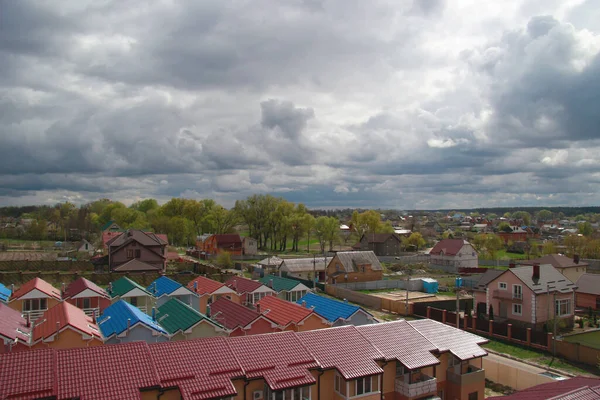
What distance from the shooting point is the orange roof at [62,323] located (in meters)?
21.1

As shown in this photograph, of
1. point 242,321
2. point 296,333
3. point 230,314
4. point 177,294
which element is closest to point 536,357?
point 242,321

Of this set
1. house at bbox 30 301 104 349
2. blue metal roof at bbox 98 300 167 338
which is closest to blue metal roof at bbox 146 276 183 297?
blue metal roof at bbox 98 300 167 338

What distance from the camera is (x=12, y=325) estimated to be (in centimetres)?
2177

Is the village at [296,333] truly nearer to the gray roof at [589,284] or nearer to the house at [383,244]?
the gray roof at [589,284]

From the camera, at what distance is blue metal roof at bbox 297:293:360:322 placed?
28188 mm

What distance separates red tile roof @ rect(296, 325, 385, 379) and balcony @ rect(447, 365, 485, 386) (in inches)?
166

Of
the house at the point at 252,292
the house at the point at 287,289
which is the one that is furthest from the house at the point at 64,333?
the house at the point at 287,289

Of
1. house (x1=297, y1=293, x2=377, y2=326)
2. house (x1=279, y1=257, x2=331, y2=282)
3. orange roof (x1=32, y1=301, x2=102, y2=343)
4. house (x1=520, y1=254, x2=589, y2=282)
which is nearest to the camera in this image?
orange roof (x1=32, y1=301, x2=102, y2=343)

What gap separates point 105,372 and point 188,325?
929cm

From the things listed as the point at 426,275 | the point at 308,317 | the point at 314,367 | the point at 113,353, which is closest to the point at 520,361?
the point at 308,317

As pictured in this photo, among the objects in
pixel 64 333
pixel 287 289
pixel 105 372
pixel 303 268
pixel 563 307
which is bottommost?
pixel 563 307

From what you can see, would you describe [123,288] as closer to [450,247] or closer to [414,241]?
[450,247]

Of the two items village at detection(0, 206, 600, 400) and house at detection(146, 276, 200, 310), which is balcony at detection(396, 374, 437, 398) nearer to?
village at detection(0, 206, 600, 400)

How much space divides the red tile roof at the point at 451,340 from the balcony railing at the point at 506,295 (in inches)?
695
